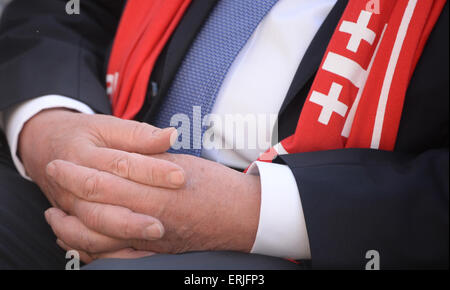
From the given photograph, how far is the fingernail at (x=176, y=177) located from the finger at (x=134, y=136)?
0.25ft

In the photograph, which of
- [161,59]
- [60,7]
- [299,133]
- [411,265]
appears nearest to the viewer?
[411,265]

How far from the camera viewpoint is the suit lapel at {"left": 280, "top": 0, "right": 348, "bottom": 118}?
76 cm

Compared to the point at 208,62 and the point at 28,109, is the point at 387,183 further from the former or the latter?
the point at 28,109

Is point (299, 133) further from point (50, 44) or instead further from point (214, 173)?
point (50, 44)

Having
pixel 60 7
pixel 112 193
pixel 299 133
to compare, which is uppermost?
pixel 60 7

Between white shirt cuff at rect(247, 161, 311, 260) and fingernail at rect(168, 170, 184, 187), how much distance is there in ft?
0.44

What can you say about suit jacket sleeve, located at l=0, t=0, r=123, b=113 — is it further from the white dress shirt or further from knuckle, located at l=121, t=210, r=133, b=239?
knuckle, located at l=121, t=210, r=133, b=239

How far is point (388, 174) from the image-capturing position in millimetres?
636

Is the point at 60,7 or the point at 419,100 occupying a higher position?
the point at 60,7

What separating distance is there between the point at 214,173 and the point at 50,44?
0.55 meters

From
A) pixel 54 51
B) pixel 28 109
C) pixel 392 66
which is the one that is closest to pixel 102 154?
pixel 28 109

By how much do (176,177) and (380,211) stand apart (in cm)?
31

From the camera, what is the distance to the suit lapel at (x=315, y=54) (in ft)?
2.48

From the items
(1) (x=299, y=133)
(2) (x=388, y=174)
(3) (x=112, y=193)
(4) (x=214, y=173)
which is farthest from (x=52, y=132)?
(2) (x=388, y=174)
